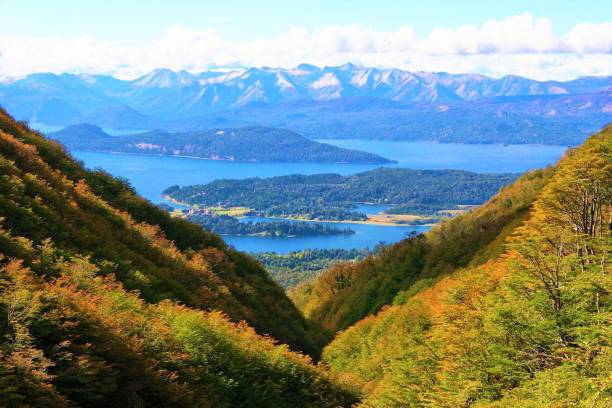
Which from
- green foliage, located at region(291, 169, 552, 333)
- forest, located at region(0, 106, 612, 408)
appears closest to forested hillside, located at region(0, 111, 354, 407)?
forest, located at region(0, 106, 612, 408)

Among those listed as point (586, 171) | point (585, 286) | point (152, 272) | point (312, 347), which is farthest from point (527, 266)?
point (312, 347)

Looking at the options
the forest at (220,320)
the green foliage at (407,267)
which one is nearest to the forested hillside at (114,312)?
the forest at (220,320)

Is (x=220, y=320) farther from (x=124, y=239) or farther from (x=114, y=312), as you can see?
(x=124, y=239)

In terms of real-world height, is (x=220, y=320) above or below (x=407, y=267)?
above

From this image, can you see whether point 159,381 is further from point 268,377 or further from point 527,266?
point 527,266

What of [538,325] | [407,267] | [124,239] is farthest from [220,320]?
[407,267]

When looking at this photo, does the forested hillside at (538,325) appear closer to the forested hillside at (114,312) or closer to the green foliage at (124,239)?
the forested hillside at (114,312)

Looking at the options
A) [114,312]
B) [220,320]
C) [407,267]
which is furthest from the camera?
[407,267]

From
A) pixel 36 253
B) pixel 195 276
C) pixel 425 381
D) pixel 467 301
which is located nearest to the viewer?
pixel 36 253

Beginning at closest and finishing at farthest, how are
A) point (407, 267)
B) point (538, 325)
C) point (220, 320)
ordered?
point (538, 325) < point (220, 320) < point (407, 267)
